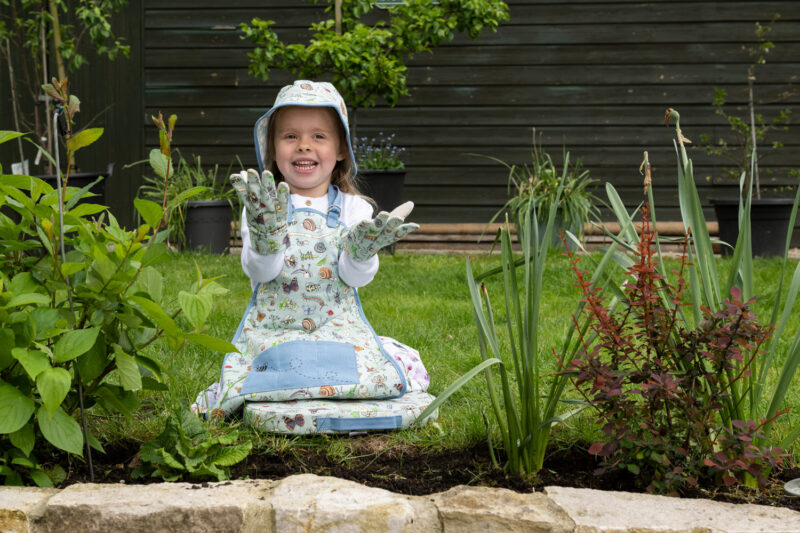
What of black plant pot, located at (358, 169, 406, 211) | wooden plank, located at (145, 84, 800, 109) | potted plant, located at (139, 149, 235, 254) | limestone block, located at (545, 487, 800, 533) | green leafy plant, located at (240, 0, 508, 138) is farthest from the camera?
wooden plank, located at (145, 84, 800, 109)

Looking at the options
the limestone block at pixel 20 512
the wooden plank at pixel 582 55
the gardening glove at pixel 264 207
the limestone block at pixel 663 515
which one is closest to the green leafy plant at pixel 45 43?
the wooden plank at pixel 582 55

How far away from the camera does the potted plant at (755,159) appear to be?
237 inches

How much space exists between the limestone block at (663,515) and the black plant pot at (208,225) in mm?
4715

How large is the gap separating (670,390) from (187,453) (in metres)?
1.00

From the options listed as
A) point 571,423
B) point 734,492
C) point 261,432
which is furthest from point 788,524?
point 261,432

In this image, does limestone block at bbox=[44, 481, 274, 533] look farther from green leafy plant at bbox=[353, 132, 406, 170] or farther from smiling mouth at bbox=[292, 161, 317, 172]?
green leafy plant at bbox=[353, 132, 406, 170]

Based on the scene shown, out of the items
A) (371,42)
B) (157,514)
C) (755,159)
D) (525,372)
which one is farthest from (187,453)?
(755,159)

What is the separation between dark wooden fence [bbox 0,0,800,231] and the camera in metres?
6.95

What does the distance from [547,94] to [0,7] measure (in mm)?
5011

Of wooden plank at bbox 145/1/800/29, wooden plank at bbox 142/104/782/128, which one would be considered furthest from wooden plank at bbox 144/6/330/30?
wooden plank at bbox 142/104/782/128

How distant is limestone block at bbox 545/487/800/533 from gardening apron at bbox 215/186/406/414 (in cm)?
78

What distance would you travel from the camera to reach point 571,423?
2.06 meters

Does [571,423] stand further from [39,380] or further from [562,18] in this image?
[562,18]

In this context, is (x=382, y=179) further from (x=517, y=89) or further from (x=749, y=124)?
(x=749, y=124)
